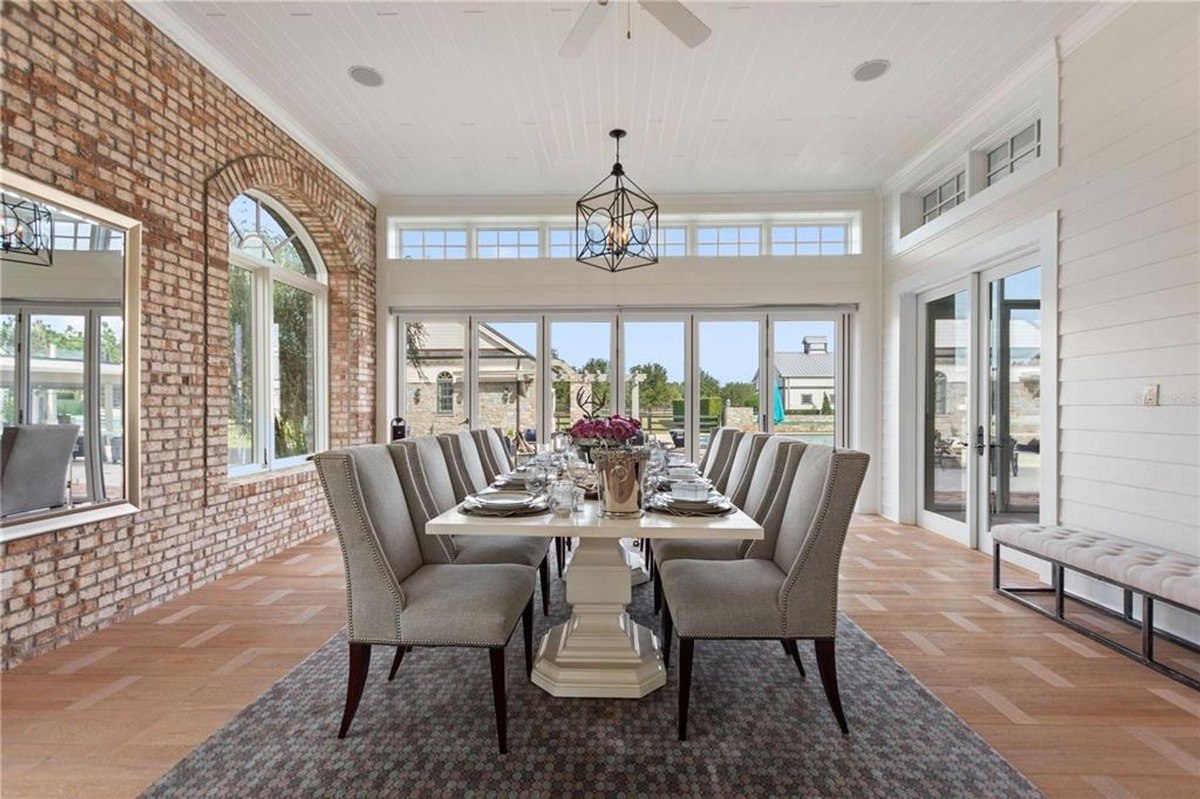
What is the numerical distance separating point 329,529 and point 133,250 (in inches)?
111

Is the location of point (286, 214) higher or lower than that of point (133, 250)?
higher

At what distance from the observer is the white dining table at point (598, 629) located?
78.0 inches

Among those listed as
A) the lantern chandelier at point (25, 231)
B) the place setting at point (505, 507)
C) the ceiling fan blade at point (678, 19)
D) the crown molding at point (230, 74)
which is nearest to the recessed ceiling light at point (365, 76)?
the crown molding at point (230, 74)

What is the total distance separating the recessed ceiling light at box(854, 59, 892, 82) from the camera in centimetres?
350

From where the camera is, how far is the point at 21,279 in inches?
95.8

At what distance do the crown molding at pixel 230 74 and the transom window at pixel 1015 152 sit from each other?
16.9 feet

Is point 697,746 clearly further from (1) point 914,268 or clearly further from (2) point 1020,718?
(1) point 914,268

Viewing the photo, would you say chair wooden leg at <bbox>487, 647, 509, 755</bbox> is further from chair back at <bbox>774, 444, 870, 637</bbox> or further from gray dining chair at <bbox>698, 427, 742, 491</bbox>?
gray dining chair at <bbox>698, 427, 742, 491</bbox>

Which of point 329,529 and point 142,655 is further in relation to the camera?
point 329,529

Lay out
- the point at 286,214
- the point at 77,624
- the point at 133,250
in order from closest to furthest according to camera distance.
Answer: the point at 77,624 < the point at 133,250 < the point at 286,214

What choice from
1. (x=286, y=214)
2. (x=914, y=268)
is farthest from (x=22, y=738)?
(x=914, y=268)

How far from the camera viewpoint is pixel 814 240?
588 cm

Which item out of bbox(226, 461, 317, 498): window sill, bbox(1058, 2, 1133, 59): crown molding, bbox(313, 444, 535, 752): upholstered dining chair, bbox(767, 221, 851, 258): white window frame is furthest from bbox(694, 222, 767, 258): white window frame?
bbox(313, 444, 535, 752): upholstered dining chair

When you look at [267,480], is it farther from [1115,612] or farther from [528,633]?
[1115,612]
